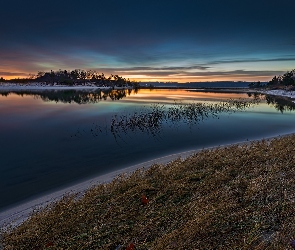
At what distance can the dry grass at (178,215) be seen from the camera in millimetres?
5035

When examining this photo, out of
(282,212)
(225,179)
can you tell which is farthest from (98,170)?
(282,212)

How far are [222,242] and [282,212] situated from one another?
1906mm

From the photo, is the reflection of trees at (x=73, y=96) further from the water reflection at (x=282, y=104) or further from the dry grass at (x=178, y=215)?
the dry grass at (x=178, y=215)

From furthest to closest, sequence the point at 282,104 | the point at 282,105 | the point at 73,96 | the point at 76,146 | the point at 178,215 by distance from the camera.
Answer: the point at 73,96
the point at 282,104
the point at 282,105
the point at 76,146
the point at 178,215

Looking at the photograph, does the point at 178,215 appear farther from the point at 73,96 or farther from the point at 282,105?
the point at 73,96

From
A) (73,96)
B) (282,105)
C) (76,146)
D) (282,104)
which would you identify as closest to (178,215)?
(76,146)

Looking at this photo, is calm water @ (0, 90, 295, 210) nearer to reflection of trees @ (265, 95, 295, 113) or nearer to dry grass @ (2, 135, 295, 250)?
dry grass @ (2, 135, 295, 250)

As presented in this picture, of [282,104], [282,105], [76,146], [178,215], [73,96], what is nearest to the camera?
[178,215]

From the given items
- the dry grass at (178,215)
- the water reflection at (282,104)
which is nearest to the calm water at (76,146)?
the dry grass at (178,215)

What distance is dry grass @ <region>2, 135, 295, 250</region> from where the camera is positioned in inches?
198

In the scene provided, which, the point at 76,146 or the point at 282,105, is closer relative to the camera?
the point at 76,146

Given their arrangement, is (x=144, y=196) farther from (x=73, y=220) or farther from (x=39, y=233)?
(x=39, y=233)

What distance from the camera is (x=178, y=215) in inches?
236

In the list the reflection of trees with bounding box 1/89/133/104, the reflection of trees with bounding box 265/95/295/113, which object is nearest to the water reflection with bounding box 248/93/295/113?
the reflection of trees with bounding box 265/95/295/113
